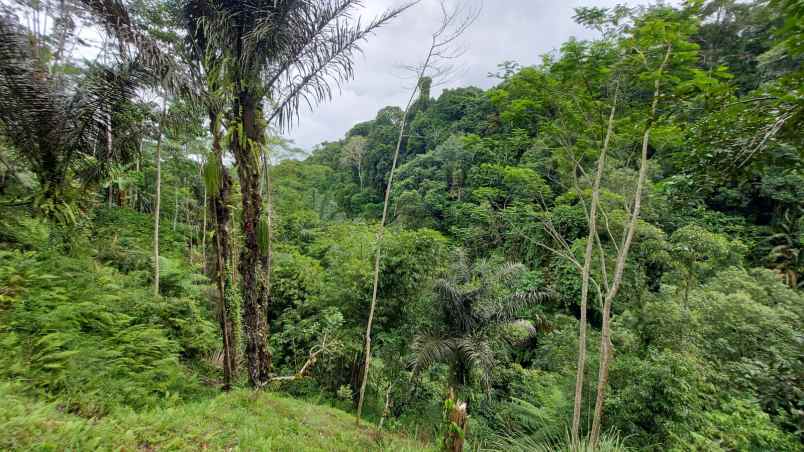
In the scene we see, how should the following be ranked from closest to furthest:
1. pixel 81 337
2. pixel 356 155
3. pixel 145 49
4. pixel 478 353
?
pixel 81 337, pixel 145 49, pixel 478 353, pixel 356 155

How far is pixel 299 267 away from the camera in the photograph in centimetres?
898

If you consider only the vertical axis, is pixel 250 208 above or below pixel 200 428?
above

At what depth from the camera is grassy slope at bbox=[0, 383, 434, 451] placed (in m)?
2.19

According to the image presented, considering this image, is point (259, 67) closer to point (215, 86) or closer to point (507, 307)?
point (215, 86)

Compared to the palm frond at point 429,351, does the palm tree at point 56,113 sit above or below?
above

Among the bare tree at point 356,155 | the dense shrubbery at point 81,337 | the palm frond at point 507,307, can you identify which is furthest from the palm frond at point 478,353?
the bare tree at point 356,155

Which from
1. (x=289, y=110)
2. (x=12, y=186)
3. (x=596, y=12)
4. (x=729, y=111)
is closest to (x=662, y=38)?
(x=596, y=12)

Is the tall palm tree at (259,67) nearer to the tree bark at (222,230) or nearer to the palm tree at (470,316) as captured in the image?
the tree bark at (222,230)

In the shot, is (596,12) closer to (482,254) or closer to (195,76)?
(195,76)

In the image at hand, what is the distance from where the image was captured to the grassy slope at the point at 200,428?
219 cm

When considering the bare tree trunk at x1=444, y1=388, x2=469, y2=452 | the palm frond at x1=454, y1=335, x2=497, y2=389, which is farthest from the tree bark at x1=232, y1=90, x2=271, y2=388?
the palm frond at x1=454, y1=335, x2=497, y2=389

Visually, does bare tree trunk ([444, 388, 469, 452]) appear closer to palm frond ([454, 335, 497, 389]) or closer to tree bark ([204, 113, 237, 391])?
palm frond ([454, 335, 497, 389])

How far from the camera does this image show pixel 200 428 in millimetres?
3143

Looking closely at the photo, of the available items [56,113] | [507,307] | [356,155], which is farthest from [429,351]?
[356,155]
